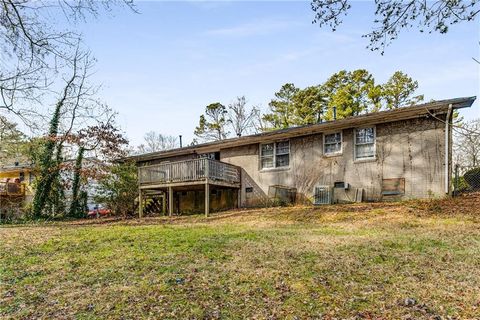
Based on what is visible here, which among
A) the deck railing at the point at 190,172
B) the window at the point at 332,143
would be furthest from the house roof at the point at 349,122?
the deck railing at the point at 190,172

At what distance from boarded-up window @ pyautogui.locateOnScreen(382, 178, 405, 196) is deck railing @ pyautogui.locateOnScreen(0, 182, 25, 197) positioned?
26.0 metres

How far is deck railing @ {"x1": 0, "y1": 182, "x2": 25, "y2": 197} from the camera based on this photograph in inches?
947

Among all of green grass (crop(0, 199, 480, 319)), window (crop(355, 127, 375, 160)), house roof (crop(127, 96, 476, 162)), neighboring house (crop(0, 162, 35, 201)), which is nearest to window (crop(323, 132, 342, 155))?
house roof (crop(127, 96, 476, 162))

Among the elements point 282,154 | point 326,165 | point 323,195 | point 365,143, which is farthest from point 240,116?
point 365,143

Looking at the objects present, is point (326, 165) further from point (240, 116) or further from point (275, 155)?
point (240, 116)

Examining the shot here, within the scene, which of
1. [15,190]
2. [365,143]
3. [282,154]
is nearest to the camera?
[365,143]

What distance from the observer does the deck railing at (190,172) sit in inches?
578

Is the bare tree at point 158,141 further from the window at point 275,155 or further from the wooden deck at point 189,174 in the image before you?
the window at point 275,155

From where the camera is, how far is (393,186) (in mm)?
12516

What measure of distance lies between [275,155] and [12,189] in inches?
844

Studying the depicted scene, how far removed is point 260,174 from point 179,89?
244 inches

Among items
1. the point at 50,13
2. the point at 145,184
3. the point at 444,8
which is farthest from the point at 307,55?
the point at 145,184

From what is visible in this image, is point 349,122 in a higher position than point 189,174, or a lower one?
higher

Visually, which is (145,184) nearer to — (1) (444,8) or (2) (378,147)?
(2) (378,147)
